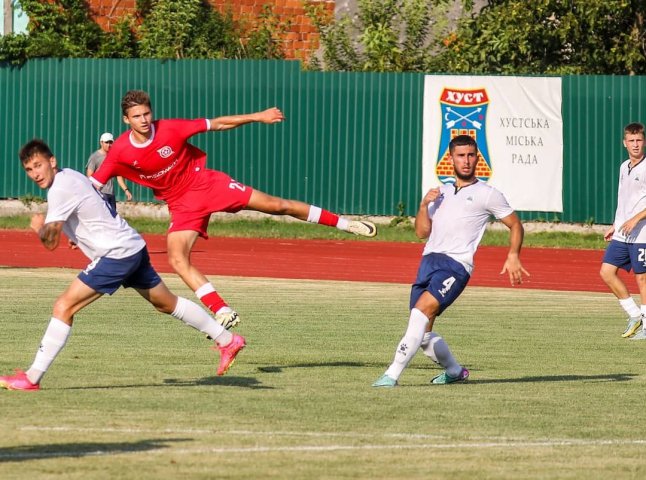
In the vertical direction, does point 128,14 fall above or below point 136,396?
above

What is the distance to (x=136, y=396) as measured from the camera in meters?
10.5

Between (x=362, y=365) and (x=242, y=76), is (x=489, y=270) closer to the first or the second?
(x=242, y=76)

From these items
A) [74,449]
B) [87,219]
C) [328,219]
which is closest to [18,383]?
[87,219]

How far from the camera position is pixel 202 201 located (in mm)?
13344

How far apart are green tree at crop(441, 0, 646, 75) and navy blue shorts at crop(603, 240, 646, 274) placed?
625 inches

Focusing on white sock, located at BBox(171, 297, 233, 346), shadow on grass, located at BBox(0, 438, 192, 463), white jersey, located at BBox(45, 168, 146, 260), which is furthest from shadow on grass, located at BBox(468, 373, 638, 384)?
shadow on grass, located at BBox(0, 438, 192, 463)

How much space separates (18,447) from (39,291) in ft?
36.0

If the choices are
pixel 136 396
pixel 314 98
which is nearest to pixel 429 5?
pixel 314 98

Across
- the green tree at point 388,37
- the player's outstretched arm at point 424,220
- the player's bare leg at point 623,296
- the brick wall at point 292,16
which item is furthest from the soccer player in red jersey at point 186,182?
the brick wall at point 292,16

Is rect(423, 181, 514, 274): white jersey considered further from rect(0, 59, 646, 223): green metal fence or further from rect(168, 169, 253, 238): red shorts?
rect(0, 59, 646, 223): green metal fence

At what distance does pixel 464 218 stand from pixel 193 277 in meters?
2.90

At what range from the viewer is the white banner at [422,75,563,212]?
2983cm

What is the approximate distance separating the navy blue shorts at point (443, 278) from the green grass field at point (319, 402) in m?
0.75

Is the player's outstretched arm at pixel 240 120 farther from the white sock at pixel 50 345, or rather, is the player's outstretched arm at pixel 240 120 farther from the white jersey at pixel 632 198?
the white jersey at pixel 632 198
